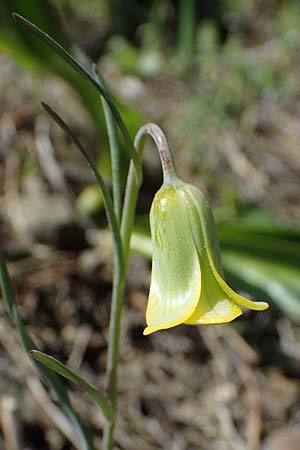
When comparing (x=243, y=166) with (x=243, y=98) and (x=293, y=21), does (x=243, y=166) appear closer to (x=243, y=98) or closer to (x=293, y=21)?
(x=243, y=98)

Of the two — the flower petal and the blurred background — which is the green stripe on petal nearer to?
the flower petal

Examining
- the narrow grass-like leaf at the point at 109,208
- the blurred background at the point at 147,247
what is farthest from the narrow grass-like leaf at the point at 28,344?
the blurred background at the point at 147,247

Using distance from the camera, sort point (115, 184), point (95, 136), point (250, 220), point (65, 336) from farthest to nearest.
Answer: point (95, 136)
point (250, 220)
point (65, 336)
point (115, 184)

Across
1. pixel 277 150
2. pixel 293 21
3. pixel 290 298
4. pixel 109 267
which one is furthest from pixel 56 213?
pixel 293 21

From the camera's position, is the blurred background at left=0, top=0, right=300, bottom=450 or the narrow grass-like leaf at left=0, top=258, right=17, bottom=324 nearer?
the narrow grass-like leaf at left=0, top=258, right=17, bottom=324

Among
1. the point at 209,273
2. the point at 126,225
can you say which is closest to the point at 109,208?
the point at 126,225

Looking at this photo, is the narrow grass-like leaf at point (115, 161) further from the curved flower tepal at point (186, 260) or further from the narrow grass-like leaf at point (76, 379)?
the narrow grass-like leaf at point (76, 379)

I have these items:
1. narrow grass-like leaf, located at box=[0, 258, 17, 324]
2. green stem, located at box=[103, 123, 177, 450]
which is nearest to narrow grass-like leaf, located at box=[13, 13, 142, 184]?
green stem, located at box=[103, 123, 177, 450]
